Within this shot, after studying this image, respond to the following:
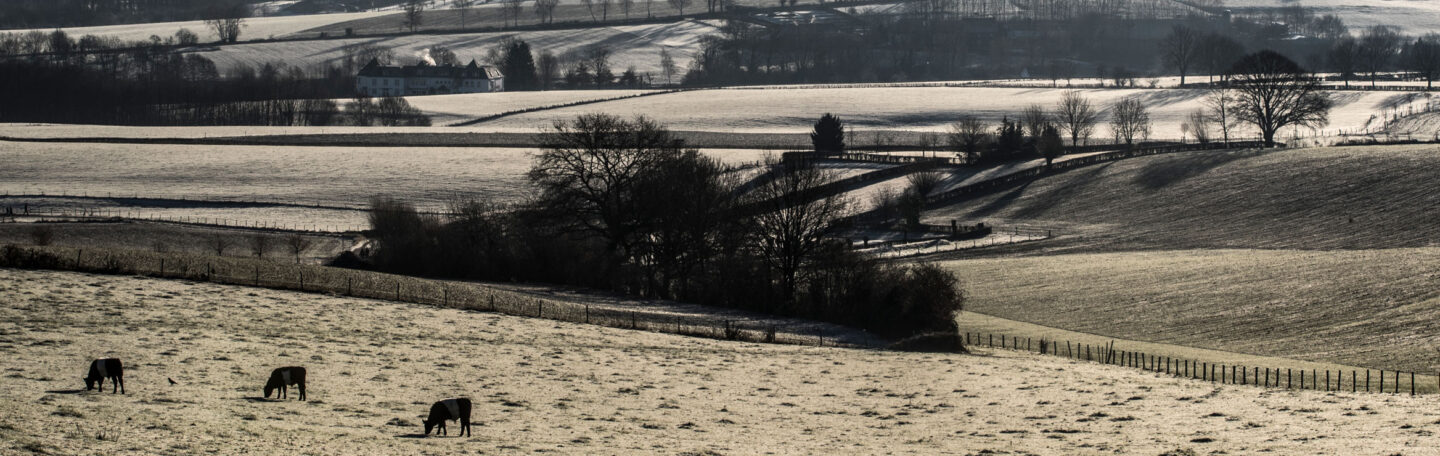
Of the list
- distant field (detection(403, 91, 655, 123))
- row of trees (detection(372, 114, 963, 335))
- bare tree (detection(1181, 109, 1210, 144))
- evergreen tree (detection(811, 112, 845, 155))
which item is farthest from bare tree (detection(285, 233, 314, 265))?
bare tree (detection(1181, 109, 1210, 144))

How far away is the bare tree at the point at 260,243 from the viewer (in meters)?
60.2

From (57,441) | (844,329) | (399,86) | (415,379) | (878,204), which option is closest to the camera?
(57,441)

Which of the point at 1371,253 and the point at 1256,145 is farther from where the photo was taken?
the point at 1256,145

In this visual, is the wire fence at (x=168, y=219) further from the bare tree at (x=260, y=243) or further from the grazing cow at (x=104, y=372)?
the grazing cow at (x=104, y=372)

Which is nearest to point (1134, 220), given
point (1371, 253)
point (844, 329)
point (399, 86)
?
point (1371, 253)

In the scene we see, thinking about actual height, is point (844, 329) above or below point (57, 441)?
below

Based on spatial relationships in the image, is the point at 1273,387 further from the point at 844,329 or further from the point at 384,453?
the point at 384,453

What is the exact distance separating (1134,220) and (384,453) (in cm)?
5902

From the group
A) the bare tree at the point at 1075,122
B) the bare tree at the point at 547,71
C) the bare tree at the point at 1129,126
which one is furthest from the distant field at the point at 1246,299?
the bare tree at the point at 547,71

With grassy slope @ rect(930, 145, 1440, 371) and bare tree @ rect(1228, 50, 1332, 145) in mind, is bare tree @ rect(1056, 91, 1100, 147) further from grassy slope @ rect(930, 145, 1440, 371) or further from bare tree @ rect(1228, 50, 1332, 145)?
grassy slope @ rect(930, 145, 1440, 371)

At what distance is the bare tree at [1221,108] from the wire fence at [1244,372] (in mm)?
72039

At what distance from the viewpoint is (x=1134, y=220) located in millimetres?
74562

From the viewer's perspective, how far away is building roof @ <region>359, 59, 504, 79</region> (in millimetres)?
180375

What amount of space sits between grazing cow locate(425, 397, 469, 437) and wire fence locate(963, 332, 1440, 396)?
18333 millimetres
